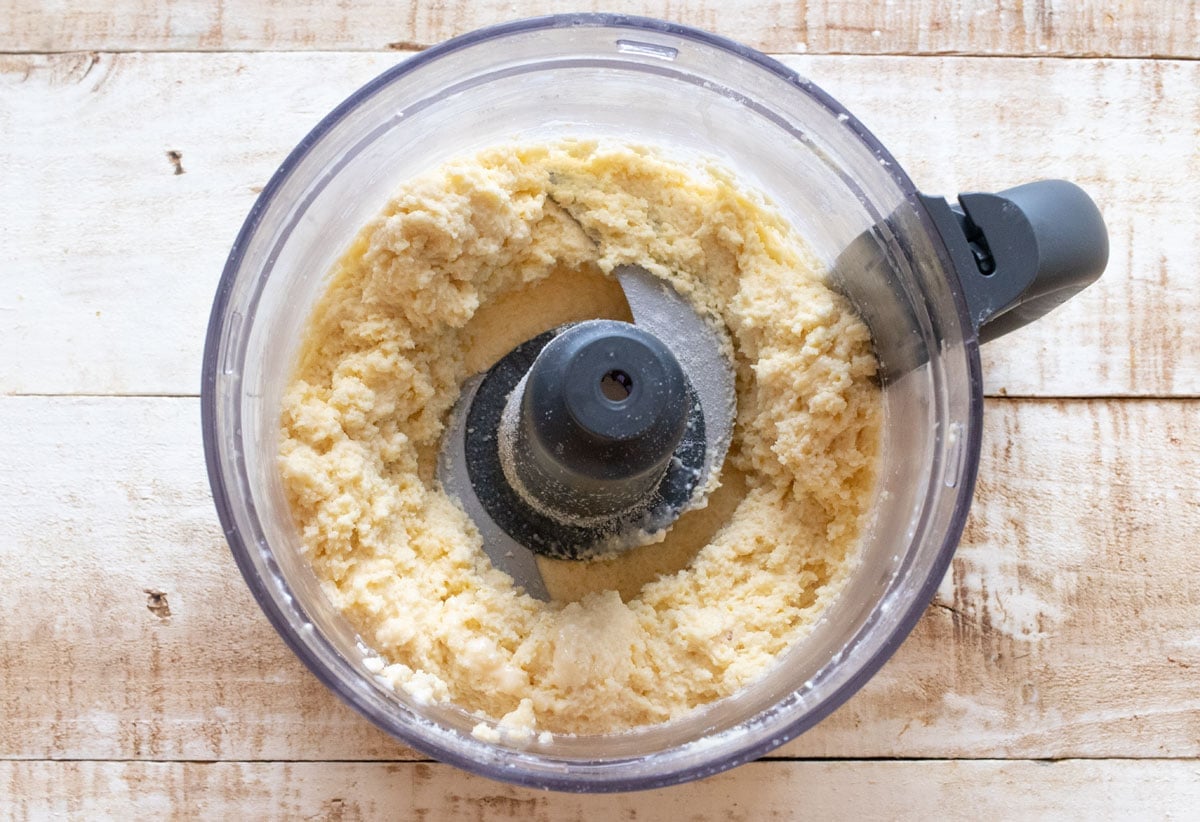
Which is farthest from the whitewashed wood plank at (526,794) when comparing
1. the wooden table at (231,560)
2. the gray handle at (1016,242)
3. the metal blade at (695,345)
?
the gray handle at (1016,242)

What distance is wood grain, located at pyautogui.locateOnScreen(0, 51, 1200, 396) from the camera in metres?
0.96

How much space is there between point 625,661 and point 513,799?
204 millimetres

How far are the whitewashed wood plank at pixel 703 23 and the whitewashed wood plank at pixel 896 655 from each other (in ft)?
1.14

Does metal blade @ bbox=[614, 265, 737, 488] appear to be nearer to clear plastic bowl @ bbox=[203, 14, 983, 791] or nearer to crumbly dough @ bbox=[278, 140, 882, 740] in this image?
crumbly dough @ bbox=[278, 140, 882, 740]

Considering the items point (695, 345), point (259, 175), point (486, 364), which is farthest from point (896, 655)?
point (259, 175)

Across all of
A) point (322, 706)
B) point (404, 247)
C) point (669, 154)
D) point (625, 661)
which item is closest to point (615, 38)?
→ point (669, 154)

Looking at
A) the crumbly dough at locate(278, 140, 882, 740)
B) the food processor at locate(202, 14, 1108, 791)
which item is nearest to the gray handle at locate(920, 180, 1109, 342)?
the food processor at locate(202, 14, 1108, 791)

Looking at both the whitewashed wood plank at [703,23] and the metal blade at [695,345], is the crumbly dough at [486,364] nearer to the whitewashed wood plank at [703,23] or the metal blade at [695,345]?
the metal blade at [695,345]

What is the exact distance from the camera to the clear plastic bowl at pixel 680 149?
2.43ft

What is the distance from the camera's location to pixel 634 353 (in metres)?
0.75

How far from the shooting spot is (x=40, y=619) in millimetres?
944

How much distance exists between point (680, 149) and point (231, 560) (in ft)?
1.79

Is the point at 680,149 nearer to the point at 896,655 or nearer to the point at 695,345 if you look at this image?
the point at 695,345

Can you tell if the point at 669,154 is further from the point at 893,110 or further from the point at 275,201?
the point at 275,201
